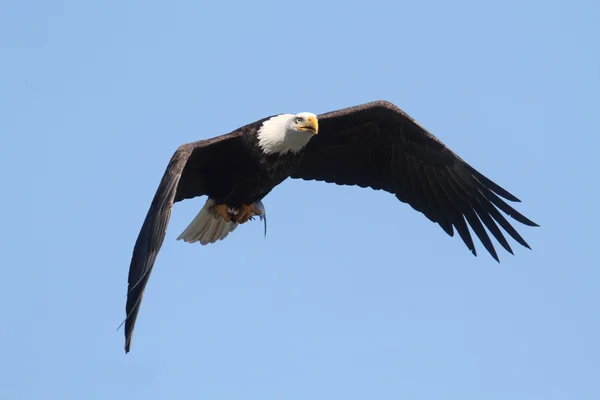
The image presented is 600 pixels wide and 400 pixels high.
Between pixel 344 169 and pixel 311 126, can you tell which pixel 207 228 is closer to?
pixel 344 169

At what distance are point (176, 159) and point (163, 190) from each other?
1.22ft

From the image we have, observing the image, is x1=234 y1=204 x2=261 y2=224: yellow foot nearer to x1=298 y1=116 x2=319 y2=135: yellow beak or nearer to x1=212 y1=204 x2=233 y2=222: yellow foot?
x1=212 y1=204 x2=233 y2=222: yellow foot

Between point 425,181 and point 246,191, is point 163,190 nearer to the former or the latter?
point 246,191

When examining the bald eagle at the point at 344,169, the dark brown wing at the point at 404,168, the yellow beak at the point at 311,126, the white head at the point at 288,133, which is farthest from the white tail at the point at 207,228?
the yellow beak at the point at 311,126

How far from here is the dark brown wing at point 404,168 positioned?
10.4 metres

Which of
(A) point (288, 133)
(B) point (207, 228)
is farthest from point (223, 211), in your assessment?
(A) point (288, 133)

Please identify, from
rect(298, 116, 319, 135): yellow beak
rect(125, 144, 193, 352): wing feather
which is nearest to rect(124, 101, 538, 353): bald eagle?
rect(298, 116, 319, 135): yellow beak

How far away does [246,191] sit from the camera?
10.1 meters

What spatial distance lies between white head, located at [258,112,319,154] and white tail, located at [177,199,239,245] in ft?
3.28

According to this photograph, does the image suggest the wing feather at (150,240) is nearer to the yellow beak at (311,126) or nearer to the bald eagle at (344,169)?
the bald eagle at (344,169)

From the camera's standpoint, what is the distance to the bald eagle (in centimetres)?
985

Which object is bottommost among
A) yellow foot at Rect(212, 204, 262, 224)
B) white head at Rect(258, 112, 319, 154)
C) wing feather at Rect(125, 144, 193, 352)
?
wing feather at Rect(125, 144, 193, 352)

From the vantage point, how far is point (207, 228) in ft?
35.0

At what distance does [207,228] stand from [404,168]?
1741mm
